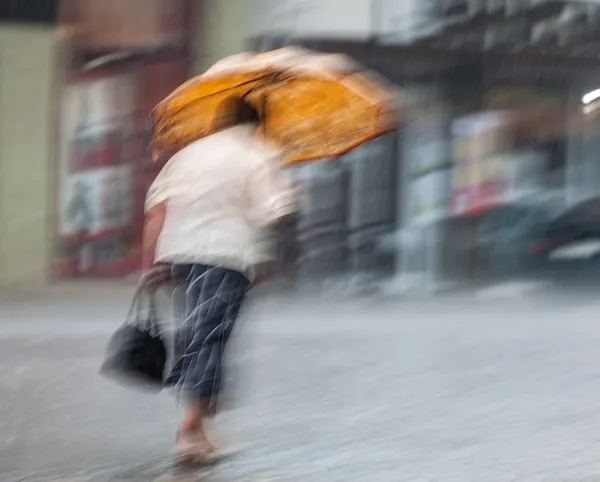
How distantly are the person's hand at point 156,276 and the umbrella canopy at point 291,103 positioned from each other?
0.63m

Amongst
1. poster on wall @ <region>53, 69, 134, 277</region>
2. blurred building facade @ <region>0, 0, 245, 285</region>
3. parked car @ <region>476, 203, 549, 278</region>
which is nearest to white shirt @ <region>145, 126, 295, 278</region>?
blurred building facade @ <region>0, 0, 245, 285</region>

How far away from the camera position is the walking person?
12.9ft

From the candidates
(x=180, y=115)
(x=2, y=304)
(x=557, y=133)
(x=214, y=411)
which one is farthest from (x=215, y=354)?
(x=557, y=133)

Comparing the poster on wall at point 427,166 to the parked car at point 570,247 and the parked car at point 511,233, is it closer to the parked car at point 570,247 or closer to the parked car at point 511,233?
the parked car at point 511,233

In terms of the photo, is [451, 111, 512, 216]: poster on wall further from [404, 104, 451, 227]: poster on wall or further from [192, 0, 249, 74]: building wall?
[192, 0, 249, 74]: building wall

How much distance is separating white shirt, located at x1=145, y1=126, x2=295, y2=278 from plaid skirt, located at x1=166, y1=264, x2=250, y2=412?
6 centimetres

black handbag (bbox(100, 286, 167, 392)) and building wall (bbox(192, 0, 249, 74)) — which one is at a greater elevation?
building wall (bbox(192, 0, 249, 74))

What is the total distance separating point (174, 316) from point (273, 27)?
6652mm

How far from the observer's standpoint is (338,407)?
5137 mm

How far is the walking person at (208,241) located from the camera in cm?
393

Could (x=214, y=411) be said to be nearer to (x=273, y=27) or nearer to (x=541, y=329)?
(x=541, y=329)

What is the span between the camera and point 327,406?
5.16 m

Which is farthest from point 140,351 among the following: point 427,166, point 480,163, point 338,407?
point 480,163

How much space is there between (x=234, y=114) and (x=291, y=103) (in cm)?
Answer: 37
